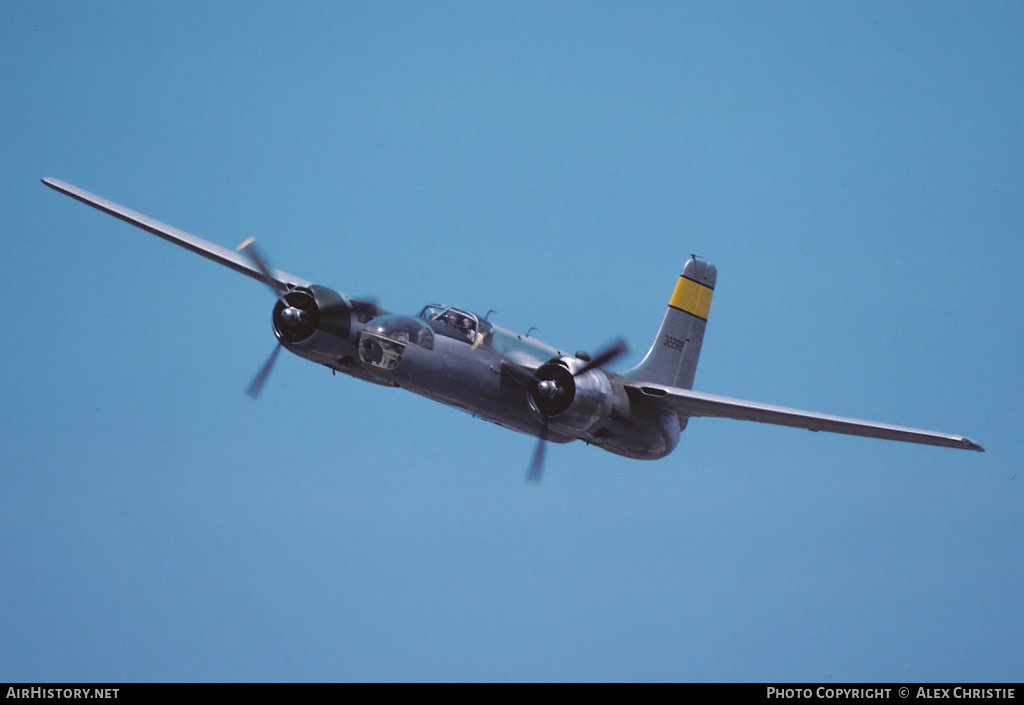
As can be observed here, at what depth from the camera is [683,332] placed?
3281 cm

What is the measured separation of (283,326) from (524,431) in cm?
605

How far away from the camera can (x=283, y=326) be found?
86.4ft

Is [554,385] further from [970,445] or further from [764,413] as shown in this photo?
[970,445]

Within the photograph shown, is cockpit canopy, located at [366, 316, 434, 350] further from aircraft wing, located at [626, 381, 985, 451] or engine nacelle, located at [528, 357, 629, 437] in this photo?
aircraft wing, located at [626, 381, 985, 451]

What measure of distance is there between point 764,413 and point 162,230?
15.9 metres

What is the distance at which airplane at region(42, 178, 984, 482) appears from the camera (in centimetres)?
2517

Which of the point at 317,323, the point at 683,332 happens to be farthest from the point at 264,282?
the point at 683,332

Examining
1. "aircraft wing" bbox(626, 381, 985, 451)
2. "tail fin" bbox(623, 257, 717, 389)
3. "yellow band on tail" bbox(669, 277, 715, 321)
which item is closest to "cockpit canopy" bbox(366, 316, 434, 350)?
"aircraft wing" bbox(626, 381, 985, 451)

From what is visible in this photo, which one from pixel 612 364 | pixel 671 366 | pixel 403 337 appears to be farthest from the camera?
pixel 671 366

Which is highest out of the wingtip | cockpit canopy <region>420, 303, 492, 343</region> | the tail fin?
the tail fin

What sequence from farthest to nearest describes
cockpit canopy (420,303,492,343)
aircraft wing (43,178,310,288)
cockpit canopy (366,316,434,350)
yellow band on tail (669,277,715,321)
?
yellow band on tail (669,277,715,321)
aircraft wing (43,178,310,288)
cockpit canopy (420,303,492,343)
cockpit canopy (366,316,434,350)

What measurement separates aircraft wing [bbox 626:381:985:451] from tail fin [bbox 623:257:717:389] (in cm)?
316
